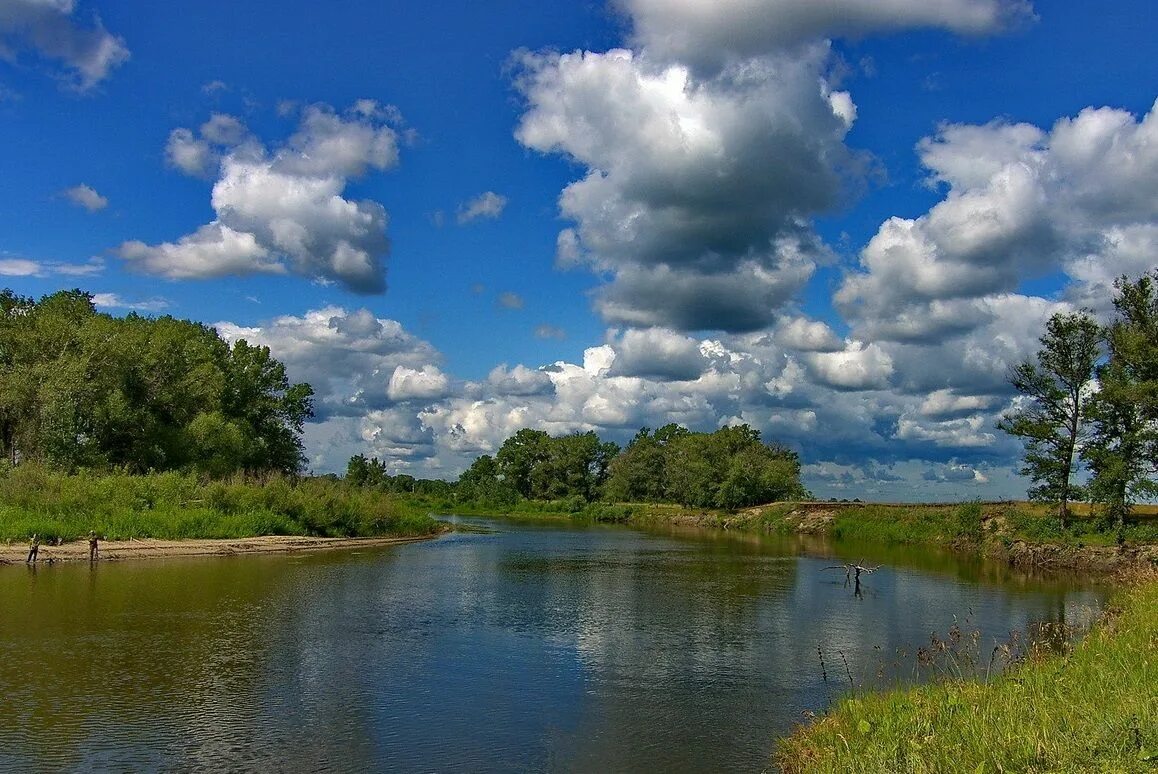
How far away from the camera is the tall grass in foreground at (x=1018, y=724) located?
9.24 metres

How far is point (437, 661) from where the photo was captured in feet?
77.6

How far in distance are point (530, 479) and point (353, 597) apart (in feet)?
484

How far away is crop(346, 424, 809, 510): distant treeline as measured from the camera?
403 feet

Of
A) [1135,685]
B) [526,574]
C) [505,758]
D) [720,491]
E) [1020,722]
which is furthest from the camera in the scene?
[720,491]

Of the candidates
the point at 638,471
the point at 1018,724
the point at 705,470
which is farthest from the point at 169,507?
the point at 638,471

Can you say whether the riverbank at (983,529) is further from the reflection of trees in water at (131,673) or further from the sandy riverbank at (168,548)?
the sandy riverbank at (168,548)

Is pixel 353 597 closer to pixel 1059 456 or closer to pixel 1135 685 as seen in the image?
pixel 1135 685

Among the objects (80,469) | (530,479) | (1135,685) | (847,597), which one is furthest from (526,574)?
Answer: (530,479)

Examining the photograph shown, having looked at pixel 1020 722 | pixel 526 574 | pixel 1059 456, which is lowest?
pixel 526 574

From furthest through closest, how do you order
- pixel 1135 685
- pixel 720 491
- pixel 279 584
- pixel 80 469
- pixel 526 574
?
1. pixel 720 491
2. pixel 80 469
3. pixel 526 574
4. pixel 279 584
5. pixel 1135 685

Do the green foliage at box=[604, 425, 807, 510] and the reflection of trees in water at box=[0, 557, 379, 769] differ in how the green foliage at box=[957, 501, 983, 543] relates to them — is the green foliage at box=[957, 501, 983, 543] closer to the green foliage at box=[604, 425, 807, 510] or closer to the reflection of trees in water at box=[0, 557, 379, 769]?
the green foliage at box=[604, 425, 807, 510]

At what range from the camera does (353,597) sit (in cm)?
3516

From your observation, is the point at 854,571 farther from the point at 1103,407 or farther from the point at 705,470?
the point at 705,470

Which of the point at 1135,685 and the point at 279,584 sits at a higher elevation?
the point at 1135,685
